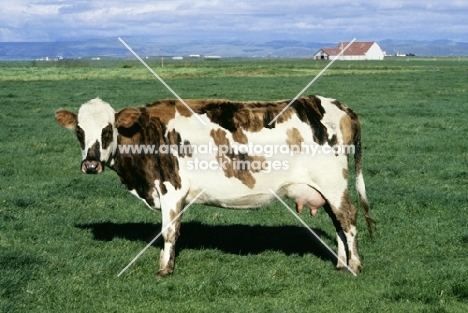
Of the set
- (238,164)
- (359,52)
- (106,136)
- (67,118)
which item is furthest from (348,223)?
(359,52)

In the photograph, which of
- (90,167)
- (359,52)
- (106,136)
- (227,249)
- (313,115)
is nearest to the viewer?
(90,167)

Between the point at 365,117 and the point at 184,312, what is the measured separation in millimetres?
18917

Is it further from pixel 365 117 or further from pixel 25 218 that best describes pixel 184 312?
pixel 365 117

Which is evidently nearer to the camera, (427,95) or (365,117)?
(365,117)

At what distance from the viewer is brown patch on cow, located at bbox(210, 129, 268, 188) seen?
7398 mm

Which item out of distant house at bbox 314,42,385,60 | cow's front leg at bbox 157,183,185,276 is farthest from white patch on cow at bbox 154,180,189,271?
distant house at bbox 314,42,385,60

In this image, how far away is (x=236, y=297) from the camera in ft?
22.3

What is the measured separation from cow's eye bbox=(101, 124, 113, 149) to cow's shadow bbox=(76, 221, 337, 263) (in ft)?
6.54

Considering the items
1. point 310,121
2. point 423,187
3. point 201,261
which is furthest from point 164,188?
point 423,187

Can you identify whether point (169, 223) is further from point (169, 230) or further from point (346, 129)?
point (346, 129)

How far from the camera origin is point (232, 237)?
9281mm

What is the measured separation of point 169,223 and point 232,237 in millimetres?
2047

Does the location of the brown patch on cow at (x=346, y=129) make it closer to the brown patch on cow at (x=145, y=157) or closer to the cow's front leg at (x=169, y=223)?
the brown patch on cow at (x=145, y=157)

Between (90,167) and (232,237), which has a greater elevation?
(90,167)
